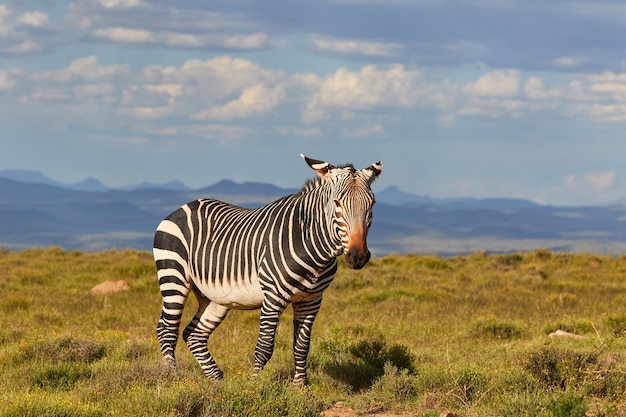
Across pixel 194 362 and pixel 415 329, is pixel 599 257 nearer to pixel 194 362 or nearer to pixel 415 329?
pixel 415 329

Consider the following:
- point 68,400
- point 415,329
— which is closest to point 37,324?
point 415,329

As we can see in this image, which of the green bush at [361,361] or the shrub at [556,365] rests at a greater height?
the shrub at [556,365]

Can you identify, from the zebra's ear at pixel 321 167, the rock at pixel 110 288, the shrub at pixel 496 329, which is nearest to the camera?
the zebra's ear at pixel 321 167

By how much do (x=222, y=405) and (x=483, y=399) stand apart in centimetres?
303

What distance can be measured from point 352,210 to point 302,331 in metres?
1.88

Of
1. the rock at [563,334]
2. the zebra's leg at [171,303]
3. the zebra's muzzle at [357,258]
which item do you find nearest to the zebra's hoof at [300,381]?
the zebra's leg at [171,303]

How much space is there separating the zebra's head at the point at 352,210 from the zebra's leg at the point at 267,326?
43.7 inches

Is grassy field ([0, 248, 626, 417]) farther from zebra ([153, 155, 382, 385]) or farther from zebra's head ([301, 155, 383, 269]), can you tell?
zebra's head ([301, 155, 383, 269])

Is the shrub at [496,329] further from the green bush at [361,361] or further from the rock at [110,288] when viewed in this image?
the rock at [110,288]

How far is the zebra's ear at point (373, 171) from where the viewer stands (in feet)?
31.2

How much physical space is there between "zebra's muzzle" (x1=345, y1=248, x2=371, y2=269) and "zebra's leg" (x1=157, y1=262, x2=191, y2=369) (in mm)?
3075

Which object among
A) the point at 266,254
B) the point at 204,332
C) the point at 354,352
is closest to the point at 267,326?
the point at 266,254

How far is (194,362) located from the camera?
11.6 m

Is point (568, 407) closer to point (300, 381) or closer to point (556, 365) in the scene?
point (556, 365)
